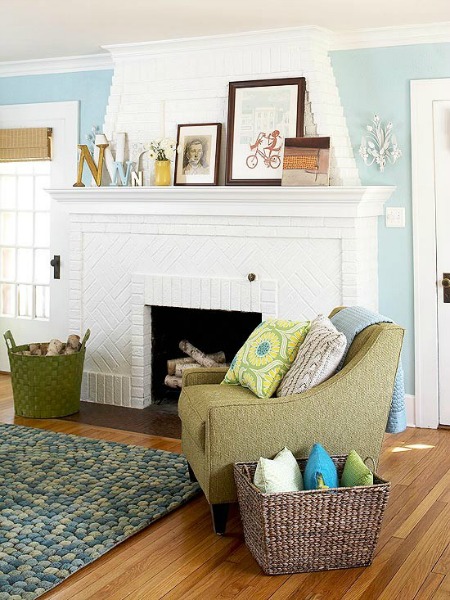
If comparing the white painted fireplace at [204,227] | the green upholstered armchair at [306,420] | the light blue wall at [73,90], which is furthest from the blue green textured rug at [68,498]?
the light blue wall at [73,90]

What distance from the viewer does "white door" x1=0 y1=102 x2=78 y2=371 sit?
19.0ft

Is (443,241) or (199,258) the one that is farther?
(199,258)

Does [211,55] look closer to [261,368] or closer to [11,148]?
[11,148]

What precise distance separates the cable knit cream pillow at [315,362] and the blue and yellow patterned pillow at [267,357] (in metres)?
0.06

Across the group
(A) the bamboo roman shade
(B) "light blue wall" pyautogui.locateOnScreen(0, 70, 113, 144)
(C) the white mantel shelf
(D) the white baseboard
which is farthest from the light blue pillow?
(A) the bamboo roman shade

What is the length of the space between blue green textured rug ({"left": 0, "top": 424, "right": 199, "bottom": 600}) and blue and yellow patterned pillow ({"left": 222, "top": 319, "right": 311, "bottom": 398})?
0.60m

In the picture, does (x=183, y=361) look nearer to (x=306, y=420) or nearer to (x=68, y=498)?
(x=68, y=498)

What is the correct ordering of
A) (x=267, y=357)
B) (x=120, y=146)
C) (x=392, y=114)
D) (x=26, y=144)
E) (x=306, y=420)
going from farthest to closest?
(x=26, y=144)
(x=120, y=146)
(x=392, y=114)
(x=267, y=357)
(x=306, y=420)

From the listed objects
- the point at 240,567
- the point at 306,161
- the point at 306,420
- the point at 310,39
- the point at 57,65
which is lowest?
the point at 240,567

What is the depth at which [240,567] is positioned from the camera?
2842mm

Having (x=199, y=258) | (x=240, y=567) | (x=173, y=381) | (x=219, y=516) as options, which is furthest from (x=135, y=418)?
(x=240, y=567)

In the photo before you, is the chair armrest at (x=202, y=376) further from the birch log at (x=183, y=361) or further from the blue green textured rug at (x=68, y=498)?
the birch log at (x=183, y=361)

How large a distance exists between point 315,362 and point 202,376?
2.52 ft

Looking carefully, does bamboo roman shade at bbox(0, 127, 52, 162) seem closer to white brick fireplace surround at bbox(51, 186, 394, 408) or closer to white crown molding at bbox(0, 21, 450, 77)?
white brick fireplace surround at bbox(51, 186, 394, 408)
